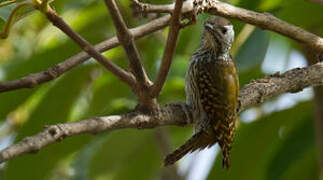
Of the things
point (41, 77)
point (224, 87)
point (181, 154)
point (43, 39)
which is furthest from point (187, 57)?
point (41, 77)

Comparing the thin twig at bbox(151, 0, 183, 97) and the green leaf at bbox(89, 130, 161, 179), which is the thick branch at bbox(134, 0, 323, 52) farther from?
the green leaf at bbox(89, 130, 161, 179)

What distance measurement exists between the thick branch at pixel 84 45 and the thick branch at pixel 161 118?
15 cm

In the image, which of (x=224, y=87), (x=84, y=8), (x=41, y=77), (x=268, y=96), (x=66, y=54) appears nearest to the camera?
(x=41, y=77)

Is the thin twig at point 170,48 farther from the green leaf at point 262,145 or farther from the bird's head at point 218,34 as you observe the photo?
the bird's head at point 218,34

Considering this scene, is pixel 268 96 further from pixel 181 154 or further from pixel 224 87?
pixel 224 87

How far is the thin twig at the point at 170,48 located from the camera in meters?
2.13

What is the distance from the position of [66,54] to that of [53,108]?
1.17 ft

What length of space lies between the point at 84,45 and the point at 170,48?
0.32m

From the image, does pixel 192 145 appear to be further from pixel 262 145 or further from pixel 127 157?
pixel 127 157

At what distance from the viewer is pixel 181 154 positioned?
3400 mm

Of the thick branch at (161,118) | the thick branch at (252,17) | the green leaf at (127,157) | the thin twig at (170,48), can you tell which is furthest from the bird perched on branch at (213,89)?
the thin twig at (170,48)

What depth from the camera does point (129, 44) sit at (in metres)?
2.28

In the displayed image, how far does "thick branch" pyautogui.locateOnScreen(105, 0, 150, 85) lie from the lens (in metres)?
2.14

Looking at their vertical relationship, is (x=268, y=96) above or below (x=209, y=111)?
above
